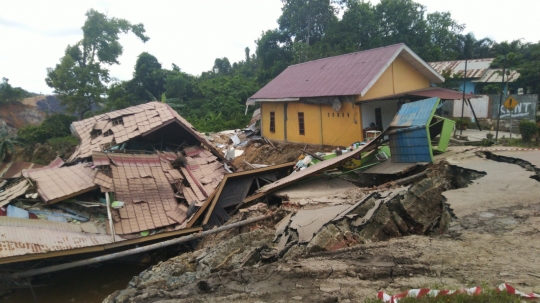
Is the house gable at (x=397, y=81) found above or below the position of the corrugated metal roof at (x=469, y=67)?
below

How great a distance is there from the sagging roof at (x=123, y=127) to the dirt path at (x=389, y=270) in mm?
7651

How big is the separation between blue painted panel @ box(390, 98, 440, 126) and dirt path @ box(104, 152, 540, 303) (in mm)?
3964

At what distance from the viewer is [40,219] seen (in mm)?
7828

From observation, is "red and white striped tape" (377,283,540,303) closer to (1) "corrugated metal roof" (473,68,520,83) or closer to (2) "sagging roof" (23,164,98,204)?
(2) "sagging roof" (23,164,98,204)

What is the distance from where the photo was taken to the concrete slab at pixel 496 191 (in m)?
5.86

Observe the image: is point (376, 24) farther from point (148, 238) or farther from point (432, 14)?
point (148, 238)

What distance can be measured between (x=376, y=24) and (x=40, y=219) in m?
28.6

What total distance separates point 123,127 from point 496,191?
11544 millimetres

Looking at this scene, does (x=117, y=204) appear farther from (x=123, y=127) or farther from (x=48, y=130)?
(x=48, y=130)

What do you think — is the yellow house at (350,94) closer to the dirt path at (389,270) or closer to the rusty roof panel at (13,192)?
the dirt path at (389,270)


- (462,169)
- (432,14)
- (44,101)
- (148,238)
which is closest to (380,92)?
(462,169)

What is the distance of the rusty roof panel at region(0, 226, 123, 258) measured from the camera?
6.32 m

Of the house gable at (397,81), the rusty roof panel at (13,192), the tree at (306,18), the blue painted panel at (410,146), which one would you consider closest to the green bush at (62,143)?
the rusty roof panel at (13,192)

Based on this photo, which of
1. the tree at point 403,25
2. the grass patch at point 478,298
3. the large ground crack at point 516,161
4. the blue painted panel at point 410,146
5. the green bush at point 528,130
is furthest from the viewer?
the tree at point 403,25
